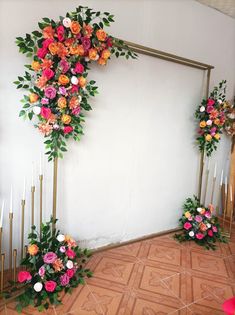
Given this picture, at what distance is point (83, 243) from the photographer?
227 cm

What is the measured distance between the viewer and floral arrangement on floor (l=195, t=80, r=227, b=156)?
8.54 feet

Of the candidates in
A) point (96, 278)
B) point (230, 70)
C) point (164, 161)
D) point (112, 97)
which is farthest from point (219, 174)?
point (96, 278)

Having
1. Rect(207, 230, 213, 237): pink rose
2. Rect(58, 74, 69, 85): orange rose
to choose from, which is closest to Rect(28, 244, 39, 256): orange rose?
Rect(58, 74, 69, 85): orange rose

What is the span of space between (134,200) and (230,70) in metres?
2.02

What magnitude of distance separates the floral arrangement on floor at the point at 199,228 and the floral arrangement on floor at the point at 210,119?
2.26ft

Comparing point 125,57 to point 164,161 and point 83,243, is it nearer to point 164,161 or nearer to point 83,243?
point 164,161

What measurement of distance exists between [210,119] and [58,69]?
166cm

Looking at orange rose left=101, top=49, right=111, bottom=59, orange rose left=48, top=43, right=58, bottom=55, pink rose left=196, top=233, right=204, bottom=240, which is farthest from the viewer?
pink rose left=196, top=233, right=204, bottom=240

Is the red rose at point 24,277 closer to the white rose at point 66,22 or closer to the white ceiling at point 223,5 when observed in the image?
the white rose at point 66,22

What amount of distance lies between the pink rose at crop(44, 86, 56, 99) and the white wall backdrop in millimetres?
260

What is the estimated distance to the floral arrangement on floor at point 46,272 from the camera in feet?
5.39

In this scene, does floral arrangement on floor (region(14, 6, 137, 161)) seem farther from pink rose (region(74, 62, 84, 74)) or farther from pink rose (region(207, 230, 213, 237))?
pink rose (region(207, 230, 213, 237))

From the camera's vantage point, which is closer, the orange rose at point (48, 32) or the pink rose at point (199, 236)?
the orange rose at point (48, 32)

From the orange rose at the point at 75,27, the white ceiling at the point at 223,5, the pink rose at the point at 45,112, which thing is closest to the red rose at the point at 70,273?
the pink rose at the point at 45,112
